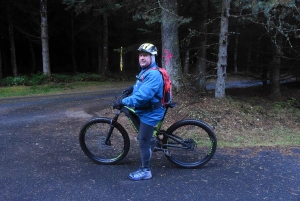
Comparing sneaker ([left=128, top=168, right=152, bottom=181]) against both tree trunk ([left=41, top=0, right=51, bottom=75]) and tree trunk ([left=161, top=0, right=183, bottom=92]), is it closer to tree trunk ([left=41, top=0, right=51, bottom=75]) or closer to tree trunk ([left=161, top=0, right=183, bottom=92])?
tree trunk ([left=161, top=0, right=183, bottom=92])

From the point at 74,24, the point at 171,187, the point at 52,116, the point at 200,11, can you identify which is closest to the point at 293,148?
the point at 171,187

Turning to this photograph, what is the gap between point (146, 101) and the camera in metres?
4.02

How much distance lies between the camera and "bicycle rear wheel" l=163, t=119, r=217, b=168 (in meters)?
4.62

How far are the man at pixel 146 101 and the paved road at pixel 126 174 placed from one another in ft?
1.08

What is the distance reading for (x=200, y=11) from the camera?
1274 cm

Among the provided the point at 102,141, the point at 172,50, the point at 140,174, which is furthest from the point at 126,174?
the point at 172,50

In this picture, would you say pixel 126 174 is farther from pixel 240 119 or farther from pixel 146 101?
pixel 240 119

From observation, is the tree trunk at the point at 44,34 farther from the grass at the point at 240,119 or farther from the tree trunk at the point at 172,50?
the tree trunk at the point at 172,50

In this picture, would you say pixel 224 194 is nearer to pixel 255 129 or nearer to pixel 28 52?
pixel 255 129

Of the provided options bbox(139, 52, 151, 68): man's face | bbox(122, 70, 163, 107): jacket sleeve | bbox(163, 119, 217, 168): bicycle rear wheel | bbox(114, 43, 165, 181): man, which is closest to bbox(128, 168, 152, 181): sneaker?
bbox(114, 43, 165, 181): man

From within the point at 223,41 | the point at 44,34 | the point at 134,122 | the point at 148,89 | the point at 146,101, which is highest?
the point at 44,34

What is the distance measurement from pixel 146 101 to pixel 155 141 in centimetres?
86

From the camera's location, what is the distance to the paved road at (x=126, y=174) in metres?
3.75

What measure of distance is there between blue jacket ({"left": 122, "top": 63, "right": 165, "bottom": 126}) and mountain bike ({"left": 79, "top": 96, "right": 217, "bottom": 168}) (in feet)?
1.14
